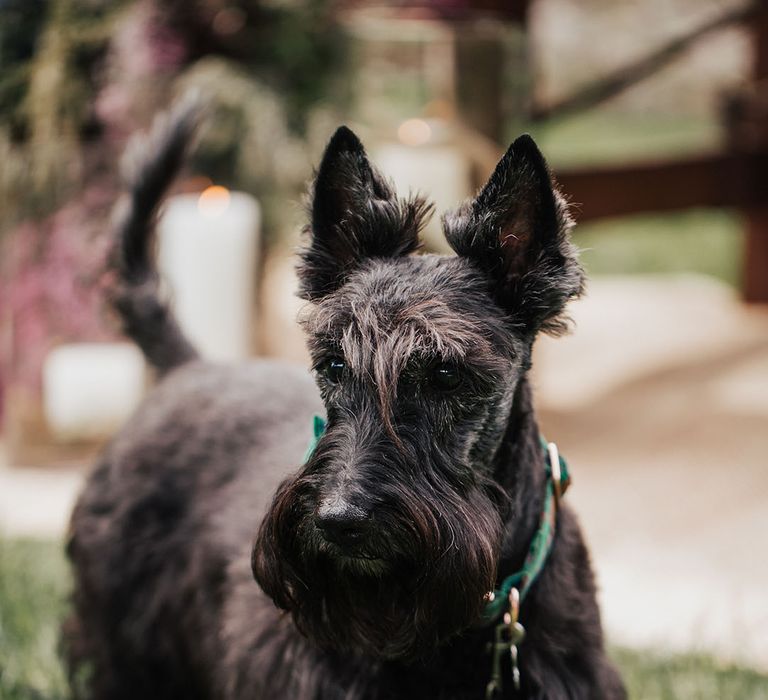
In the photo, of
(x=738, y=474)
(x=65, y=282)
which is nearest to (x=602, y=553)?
(x=738, y=474)

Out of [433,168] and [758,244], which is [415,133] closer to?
[433,168]

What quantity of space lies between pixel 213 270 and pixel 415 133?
1371 millimetres

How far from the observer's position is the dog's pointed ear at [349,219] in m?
2.34

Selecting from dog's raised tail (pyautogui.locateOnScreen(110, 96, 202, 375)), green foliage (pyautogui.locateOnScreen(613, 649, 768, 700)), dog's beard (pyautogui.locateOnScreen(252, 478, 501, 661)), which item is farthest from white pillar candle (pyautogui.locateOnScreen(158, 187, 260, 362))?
dog's beard (pyautogui.locateOnScreen(252, 478, 501, 661))

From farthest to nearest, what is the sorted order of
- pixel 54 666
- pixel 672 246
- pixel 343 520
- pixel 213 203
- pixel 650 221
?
1. pixel 650 221
2. pixel 672 246
3. pixel 213 203
4. pixel 54 666
5. pixel 343 520

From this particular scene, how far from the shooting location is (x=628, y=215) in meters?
7.36

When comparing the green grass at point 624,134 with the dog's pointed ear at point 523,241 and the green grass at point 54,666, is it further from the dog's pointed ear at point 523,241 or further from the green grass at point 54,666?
the dog's pointed ear at point 523,241

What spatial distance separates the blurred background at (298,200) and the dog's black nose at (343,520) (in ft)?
9.44

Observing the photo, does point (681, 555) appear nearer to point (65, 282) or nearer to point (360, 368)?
point (360, 368)

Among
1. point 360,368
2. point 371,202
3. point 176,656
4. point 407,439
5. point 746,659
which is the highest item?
point 371,202

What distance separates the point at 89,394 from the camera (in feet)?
21.5

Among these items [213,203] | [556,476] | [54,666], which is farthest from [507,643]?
[213,203]

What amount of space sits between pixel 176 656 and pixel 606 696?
50.1 inches

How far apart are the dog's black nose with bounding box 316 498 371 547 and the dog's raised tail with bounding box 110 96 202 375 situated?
5.30 feet
